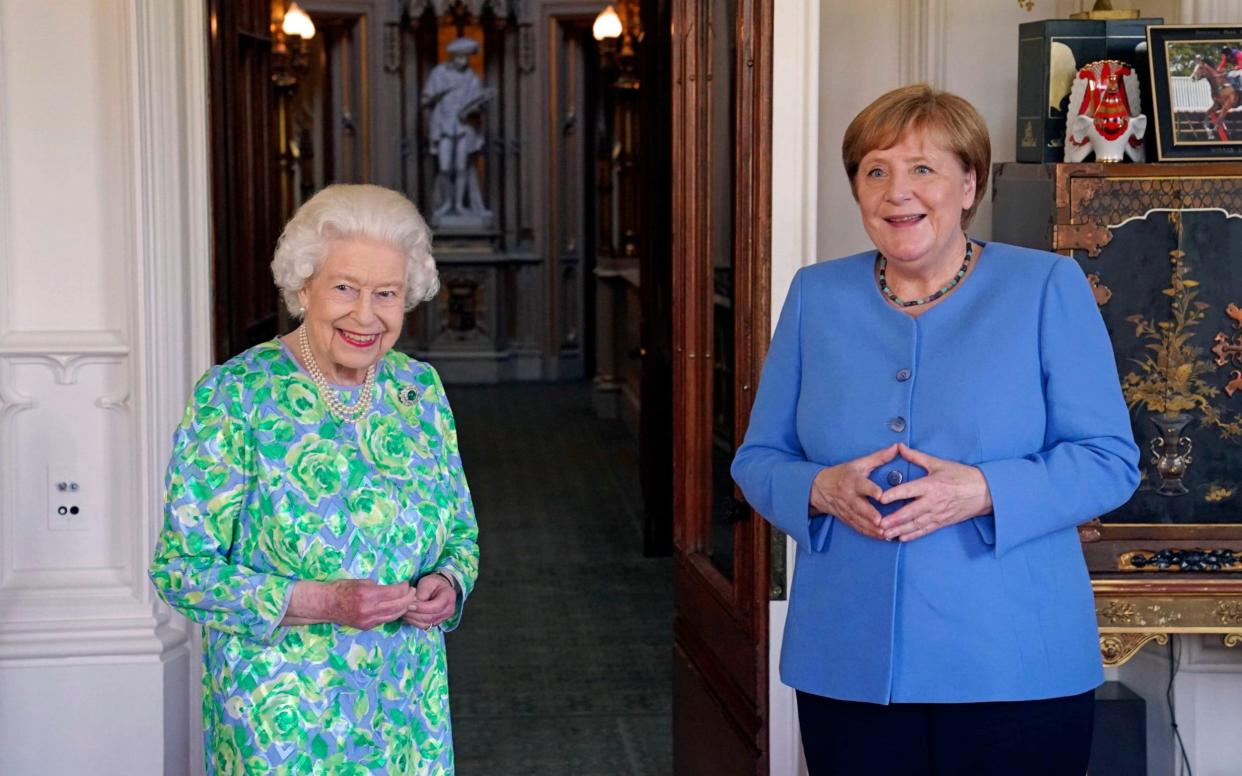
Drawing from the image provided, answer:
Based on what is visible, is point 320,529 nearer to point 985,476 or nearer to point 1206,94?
point 985,476

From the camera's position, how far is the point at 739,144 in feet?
12.1

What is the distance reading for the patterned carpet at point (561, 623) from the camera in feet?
17.7

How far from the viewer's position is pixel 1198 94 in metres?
3.63

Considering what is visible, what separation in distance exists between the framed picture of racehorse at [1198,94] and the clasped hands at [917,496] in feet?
4.84

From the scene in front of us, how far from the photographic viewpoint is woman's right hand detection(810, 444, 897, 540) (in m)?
2.48

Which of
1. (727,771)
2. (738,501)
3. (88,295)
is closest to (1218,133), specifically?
(738,501)

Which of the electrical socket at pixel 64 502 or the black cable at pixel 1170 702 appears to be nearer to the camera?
the black cable at pixel 1170 702

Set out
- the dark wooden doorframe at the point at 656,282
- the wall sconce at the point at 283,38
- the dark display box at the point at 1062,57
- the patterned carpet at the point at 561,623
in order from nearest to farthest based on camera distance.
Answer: the dark display box at the point at 1062,57 → the patterned carpet at the point at 561,623 → the dark wooden doorframe at the point at 656,282 → the wall sconce at the point at 283,38

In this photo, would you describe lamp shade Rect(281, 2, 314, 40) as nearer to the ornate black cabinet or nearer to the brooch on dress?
the ornate black cabinet

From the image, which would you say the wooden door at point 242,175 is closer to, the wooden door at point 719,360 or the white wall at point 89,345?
the white wall at point 89,345

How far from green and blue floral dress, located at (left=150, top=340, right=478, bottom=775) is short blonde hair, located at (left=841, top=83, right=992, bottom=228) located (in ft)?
2.98

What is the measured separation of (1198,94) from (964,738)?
1.80 m

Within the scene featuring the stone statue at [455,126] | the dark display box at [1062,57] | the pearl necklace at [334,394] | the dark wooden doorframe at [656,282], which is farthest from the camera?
the stone statue at [455,126]

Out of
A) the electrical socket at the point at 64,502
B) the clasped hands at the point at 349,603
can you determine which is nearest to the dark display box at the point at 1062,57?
the clasped hands at the point at 349,603
